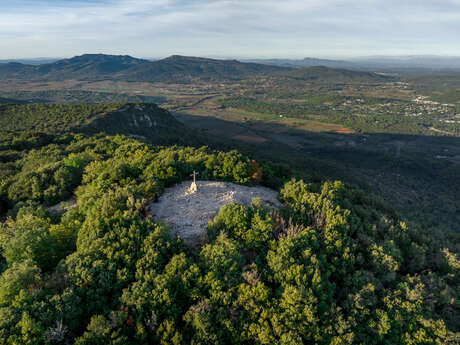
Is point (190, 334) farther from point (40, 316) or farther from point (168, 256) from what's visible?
point (40, 316)

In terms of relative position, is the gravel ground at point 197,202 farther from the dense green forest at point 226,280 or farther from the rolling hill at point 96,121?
the rolling hill at point 96,121

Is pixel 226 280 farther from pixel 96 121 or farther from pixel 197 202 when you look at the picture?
pixel 96 121

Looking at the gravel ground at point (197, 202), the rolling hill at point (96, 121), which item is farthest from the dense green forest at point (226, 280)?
the rolling hill at point (96, 121)

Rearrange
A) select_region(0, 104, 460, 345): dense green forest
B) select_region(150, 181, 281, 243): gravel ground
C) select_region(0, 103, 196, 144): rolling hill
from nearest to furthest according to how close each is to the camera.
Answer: select_region(0, 104, 460, 345): dense green forest < select_region(150, 181, 281, 243): gravel ground < select_region(0, 103, 196, 144): rolling hill

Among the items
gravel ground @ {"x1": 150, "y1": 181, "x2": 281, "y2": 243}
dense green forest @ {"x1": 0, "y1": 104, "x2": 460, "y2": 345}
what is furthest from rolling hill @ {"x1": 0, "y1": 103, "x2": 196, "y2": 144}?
dense green forest @ {"x1": 0, "y1": 104, "x2": 460, "y2": 345}

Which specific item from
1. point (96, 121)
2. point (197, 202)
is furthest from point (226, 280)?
point (96, 121)

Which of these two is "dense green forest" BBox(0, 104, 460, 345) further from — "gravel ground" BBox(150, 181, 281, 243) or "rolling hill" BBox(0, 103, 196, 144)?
"rolling hill" BBox(0, 103, 196, 144)
